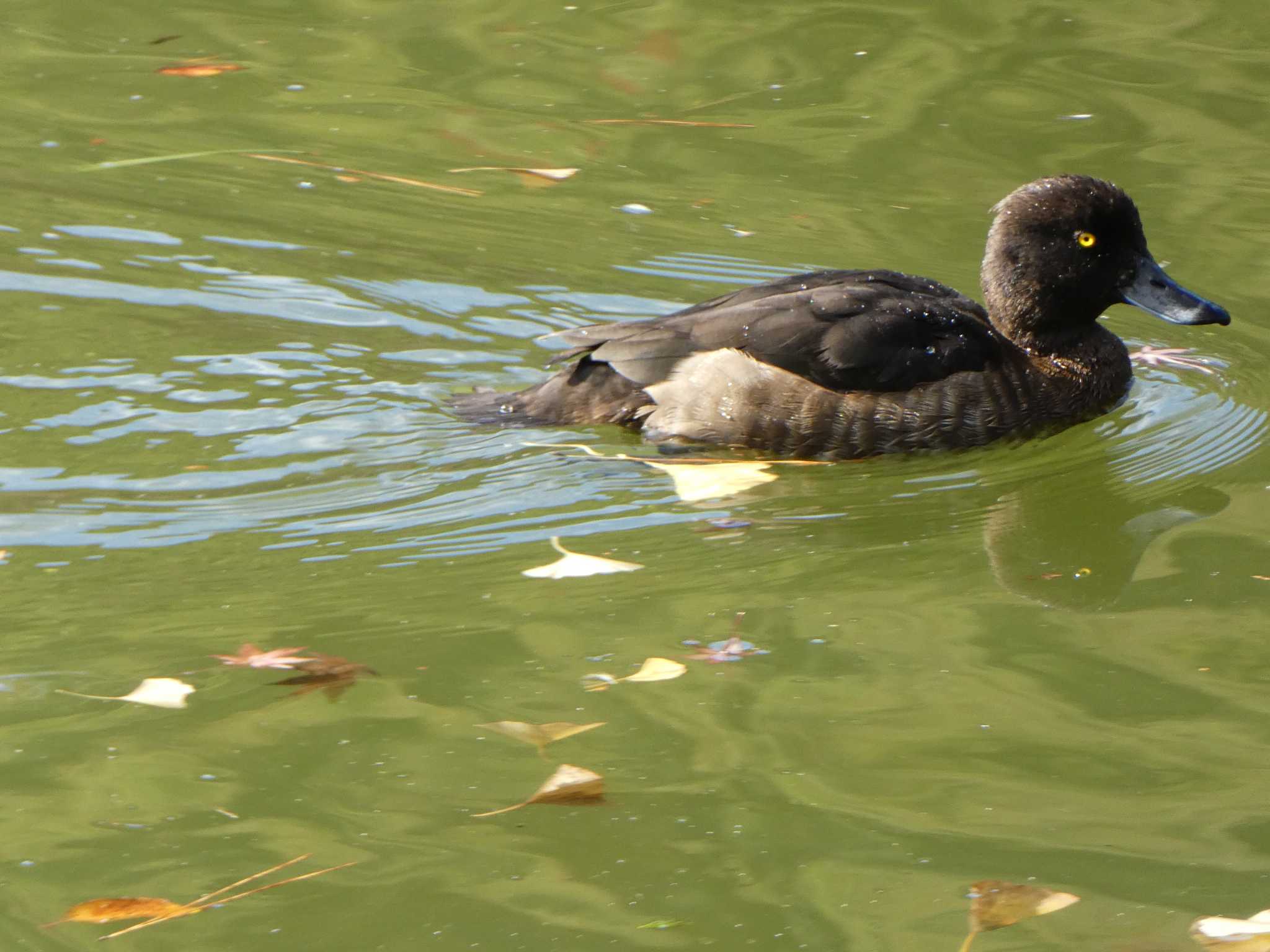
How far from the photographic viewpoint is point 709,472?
603 cm

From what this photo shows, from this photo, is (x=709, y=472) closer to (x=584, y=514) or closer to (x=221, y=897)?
(x=584, y=514)

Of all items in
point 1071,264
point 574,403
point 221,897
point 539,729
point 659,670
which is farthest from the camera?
point 1071,264

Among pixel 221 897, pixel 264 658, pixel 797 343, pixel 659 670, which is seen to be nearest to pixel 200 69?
pixel 797 343

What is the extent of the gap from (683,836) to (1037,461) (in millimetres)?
2987

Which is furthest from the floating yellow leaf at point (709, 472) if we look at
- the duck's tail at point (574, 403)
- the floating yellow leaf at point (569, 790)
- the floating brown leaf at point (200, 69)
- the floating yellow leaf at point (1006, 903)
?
the floating brown leaf at point (200, 69)

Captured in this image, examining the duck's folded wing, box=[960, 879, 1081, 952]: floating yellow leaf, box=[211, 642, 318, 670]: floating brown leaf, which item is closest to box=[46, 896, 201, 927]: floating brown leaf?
box=[211, 642, 318, 670]: floating brown leaf

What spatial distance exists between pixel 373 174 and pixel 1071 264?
3671 millimetres

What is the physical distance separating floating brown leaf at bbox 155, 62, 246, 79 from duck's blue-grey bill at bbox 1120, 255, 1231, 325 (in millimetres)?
5470

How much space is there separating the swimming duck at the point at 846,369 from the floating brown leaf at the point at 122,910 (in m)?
3.13

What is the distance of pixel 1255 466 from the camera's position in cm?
603

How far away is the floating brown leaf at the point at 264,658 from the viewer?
444cm

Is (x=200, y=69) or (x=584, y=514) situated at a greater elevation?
(x=200, y=69)

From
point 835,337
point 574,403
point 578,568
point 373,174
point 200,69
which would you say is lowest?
point 578,568

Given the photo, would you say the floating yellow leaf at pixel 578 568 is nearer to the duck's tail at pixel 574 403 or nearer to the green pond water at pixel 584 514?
the green pond water at pixel 584 514
